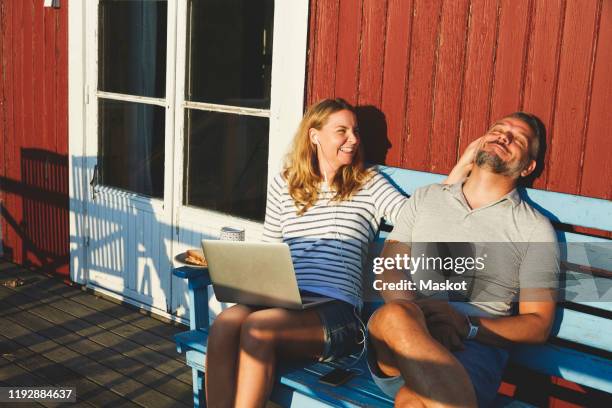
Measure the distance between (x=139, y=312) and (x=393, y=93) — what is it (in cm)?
218

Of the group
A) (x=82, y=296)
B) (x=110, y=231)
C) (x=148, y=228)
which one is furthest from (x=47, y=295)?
(x=148, y=228)

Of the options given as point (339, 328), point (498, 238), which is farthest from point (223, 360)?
point (498, 238)

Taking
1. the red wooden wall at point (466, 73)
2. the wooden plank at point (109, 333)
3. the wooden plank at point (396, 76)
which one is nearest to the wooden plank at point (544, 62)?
the red wooden wall at point (466, 73)

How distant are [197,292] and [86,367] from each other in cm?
106

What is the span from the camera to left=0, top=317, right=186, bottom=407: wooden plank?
331 centimetres

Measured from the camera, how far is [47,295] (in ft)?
15.5

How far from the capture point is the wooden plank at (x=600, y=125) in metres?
2.55

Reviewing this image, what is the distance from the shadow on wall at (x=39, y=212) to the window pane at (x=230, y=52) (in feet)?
4.62

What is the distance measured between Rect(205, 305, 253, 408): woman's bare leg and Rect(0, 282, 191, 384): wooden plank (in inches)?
37.5

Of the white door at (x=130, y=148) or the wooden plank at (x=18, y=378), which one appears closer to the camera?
the wooden plank at (x=18, y=378)

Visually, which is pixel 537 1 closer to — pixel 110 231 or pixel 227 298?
pixel 227 298

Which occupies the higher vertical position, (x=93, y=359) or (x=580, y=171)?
(x=580, y=171)

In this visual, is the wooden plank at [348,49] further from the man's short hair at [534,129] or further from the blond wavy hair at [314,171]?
the man's short hair at [534,129]

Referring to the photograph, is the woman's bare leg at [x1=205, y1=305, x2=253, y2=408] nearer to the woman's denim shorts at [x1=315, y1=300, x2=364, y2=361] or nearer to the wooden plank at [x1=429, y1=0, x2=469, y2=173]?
the woman's denim shorts at [x1=315, y1=300, x2=364, y2=361]
